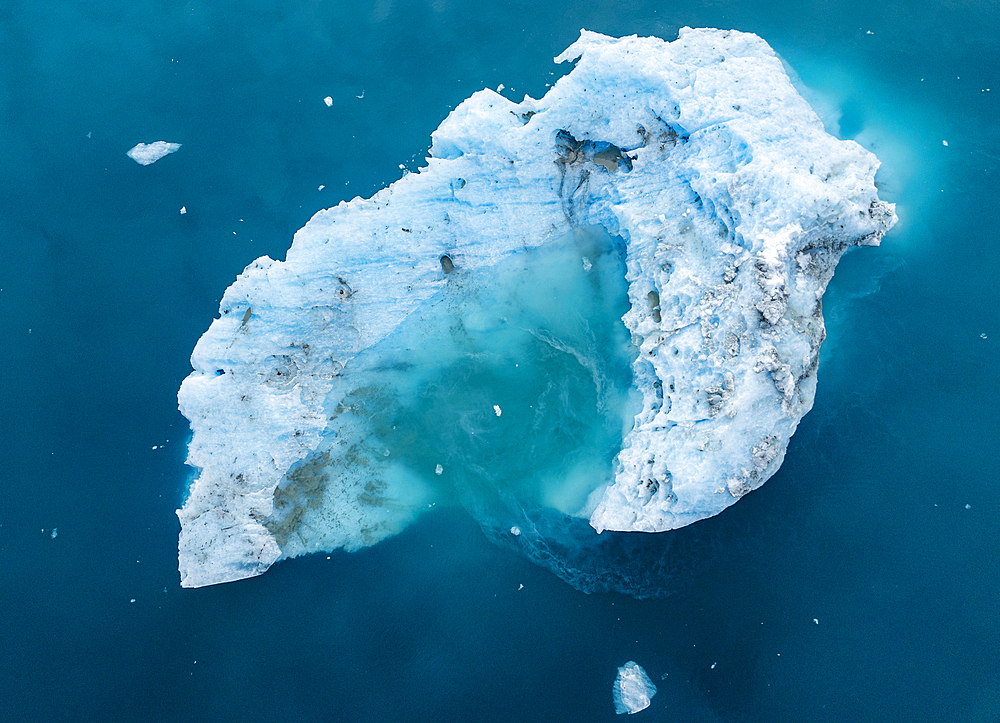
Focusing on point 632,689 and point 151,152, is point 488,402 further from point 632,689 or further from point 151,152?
point 151,152

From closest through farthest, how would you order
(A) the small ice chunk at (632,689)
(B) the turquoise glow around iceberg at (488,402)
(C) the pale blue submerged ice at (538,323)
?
1. (C) the pale blue submerged ice at (538,323)
2. (A) the small ice chunk at (632,689)
3. (B) the turquoise glow around iceberg at (488,402)

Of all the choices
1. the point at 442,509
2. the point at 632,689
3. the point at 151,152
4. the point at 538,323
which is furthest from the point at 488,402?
the point at 151,152

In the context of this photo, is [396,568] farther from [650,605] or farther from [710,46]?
[710,46]

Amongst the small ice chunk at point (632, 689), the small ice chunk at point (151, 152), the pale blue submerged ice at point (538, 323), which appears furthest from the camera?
the small ice chunk at point (151, 152)

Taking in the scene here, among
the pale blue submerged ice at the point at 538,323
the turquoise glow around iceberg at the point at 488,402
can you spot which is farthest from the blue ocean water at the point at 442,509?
the pale blue submerged ice at the point at 538,323

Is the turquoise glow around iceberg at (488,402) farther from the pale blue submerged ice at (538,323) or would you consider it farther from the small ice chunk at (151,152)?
the small ice chunk at (151,152)

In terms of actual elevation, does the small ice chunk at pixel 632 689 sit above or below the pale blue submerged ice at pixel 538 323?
below

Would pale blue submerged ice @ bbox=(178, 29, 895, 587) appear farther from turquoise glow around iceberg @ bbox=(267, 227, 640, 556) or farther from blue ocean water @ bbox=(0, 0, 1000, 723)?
blue ocean water @ bbox=(0, 0, 1000, 723)
